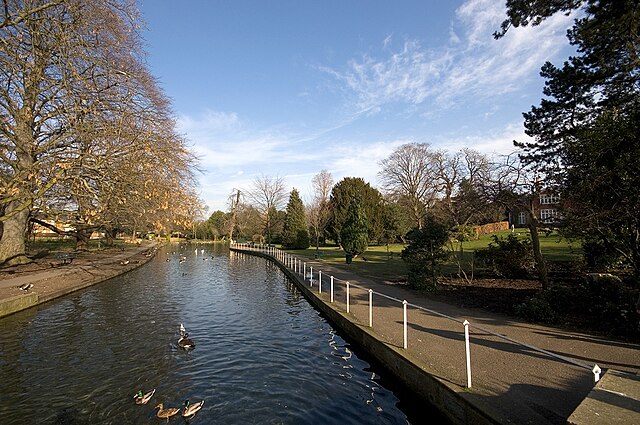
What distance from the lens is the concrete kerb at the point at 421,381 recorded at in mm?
4609

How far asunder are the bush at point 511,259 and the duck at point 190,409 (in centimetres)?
1420

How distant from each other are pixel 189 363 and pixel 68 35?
10.4 metres

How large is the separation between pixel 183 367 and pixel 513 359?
663 centimetres

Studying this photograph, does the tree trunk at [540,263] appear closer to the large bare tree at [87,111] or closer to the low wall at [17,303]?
the large bare tree at [87,111]

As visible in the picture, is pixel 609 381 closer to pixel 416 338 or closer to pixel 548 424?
pixel 548 424

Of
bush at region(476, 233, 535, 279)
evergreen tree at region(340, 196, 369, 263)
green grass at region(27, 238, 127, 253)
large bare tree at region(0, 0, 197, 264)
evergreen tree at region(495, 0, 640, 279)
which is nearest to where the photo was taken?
evergreen tree at region(495, 0, 640, 279)

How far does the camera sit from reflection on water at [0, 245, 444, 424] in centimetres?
586

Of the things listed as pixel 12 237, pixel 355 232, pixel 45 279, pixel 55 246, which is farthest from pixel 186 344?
pixel 55 246

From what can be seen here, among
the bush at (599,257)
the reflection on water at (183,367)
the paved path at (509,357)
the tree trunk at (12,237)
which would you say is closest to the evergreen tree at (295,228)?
the tree trunk at (12,237)

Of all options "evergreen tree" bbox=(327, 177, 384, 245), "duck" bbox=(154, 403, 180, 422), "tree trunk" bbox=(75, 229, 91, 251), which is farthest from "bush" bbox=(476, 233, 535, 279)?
"tree trunk" bbox=(75, 229, 91, 251)

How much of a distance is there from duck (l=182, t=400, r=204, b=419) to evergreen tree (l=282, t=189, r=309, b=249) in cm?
4041

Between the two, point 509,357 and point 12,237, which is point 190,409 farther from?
point 12,237

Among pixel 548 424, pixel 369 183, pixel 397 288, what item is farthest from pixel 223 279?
pixel 369 183

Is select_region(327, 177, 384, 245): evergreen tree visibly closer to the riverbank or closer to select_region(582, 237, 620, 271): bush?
the riverbank
